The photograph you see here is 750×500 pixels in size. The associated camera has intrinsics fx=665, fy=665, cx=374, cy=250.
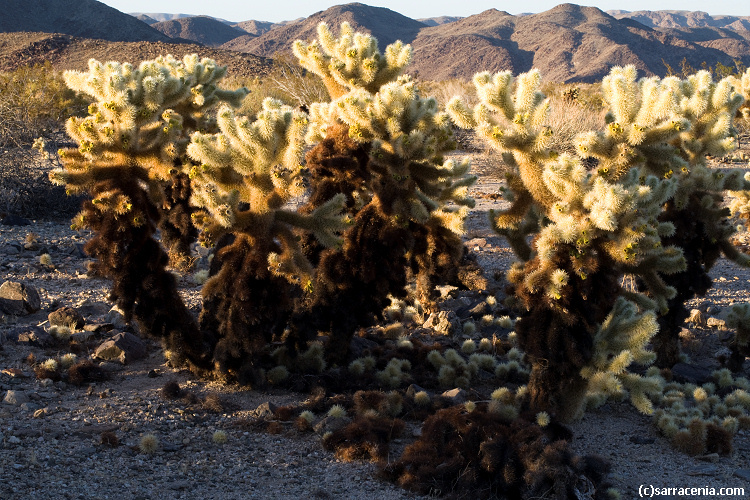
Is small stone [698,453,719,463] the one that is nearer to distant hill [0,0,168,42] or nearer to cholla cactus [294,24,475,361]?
cholla cactus [294,24,475,361]

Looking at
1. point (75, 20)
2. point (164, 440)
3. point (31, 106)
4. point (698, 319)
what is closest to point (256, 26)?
point (75, 20)

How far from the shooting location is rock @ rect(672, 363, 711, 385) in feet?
23.4

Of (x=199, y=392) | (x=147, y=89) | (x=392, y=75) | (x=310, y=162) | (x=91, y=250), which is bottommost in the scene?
(x=199, y=392)

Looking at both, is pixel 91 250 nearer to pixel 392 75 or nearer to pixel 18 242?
pixel 392 75

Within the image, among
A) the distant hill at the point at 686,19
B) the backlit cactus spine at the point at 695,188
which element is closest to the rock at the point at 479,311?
the backlit cactus spine at the point at 695,188

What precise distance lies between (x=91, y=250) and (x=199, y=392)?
1.56 meters

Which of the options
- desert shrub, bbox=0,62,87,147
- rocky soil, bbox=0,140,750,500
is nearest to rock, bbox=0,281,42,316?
rocky soil, bbox=0,140,750,500

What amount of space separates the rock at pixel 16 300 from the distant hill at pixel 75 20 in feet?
160

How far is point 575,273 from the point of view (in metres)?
5.25

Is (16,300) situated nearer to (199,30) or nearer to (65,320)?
(65,320)

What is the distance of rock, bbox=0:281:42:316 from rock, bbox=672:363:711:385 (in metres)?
7.08

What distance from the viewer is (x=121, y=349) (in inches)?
256

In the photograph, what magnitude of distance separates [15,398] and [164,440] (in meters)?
1.33

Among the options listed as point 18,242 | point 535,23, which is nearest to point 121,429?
point 18,242
